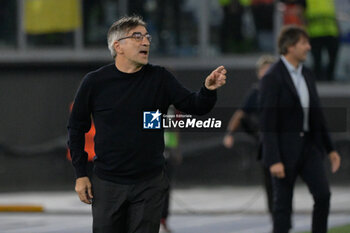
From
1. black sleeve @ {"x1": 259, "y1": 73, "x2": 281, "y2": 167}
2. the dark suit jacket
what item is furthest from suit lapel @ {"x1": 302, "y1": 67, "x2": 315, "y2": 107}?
black sleeve @ {"x1": 259, "y1": 73, "x2": 281, "y2": 167}

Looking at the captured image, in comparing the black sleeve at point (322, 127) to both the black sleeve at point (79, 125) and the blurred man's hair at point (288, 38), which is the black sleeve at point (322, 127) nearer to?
the blurred man's hair at point (288, 38)

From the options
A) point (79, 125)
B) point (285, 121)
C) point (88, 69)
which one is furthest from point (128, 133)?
point (88, 69)

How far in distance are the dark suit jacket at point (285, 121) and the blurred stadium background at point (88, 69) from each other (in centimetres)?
825

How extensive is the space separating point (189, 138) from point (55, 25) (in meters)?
2.69

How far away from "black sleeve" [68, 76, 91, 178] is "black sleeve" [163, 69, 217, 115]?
18.1 inches

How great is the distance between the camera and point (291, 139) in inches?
360

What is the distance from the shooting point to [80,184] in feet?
21.7

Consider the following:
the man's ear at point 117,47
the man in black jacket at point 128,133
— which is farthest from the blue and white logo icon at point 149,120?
the man's ear at point 117,47

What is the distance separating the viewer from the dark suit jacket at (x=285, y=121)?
914 centimetres

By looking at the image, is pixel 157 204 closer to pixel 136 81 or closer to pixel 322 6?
pixel 136 81

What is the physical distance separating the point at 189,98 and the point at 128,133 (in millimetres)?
389

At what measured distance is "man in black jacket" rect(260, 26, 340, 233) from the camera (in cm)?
909

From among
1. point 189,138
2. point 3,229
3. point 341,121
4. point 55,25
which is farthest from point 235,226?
point 55,25

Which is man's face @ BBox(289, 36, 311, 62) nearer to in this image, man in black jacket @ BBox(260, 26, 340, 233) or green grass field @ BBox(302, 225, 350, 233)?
man in black jacket @ BBox(260, 26, 340, 233)
